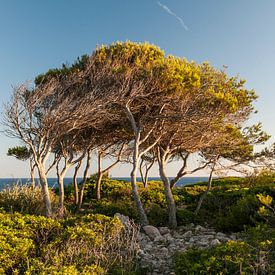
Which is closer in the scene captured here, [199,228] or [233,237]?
[233,237]

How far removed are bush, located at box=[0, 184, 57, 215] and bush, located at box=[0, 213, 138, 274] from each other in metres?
3.90

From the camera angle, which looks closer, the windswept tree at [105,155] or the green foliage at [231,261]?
the green foliage at [231,261]

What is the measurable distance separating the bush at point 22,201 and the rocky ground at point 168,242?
408 cm

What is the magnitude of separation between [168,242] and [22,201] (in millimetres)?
5658

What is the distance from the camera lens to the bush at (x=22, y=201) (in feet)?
37.9

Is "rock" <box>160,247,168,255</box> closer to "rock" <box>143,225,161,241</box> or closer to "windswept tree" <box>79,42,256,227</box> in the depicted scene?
"rock" <box>143,225,161,241</box>

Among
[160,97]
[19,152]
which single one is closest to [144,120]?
[160,97]

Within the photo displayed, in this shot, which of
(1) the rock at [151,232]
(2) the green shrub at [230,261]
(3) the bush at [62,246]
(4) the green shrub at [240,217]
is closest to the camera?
(2) the green shrub at [230,261]

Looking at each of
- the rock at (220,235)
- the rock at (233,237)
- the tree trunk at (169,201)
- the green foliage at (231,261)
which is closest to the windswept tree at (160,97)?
the tree trunk at (169,201)

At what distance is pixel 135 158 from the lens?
1210cm

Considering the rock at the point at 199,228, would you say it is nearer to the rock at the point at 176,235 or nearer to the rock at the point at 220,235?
the rock at the point at 176,235

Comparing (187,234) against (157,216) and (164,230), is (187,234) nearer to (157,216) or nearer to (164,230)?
(164,230)

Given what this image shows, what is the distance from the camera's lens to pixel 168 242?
374 inches

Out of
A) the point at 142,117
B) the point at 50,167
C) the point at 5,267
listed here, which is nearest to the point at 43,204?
the point at 50,167
